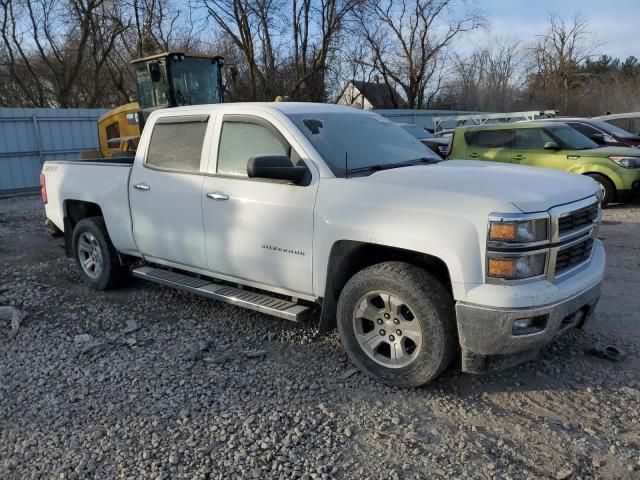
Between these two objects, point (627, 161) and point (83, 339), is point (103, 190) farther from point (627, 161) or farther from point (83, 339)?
point (627, 161)

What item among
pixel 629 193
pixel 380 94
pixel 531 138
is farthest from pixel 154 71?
pixel 380 94

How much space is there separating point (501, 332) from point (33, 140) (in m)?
16.4

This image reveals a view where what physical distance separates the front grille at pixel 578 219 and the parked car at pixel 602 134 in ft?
31.0

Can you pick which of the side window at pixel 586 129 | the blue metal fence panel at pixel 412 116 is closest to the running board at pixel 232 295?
the side window at pixel 586 129

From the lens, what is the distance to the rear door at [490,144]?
10.8 m

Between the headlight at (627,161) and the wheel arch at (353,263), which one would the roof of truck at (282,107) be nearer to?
the wheel arch at (353,263)

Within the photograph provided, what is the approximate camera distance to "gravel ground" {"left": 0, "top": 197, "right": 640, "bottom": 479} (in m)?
2.89

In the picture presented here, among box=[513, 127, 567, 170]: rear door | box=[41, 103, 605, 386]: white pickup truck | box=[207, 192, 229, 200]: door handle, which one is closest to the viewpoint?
box=[41, 103, 605, 386]: white pickup truck

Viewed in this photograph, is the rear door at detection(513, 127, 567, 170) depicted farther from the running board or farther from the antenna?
the running board

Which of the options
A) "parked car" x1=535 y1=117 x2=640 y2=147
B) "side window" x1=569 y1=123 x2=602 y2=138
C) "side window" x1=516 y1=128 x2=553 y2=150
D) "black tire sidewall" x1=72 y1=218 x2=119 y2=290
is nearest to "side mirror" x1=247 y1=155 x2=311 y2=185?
"black tire sidewall" x1=72 y1=218 x2=119 y2=290

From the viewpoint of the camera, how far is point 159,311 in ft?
17.3

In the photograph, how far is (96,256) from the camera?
234 inches

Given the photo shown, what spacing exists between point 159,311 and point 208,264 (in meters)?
0.99

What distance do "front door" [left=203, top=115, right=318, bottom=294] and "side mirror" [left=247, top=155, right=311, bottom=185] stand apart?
0.09 meters
